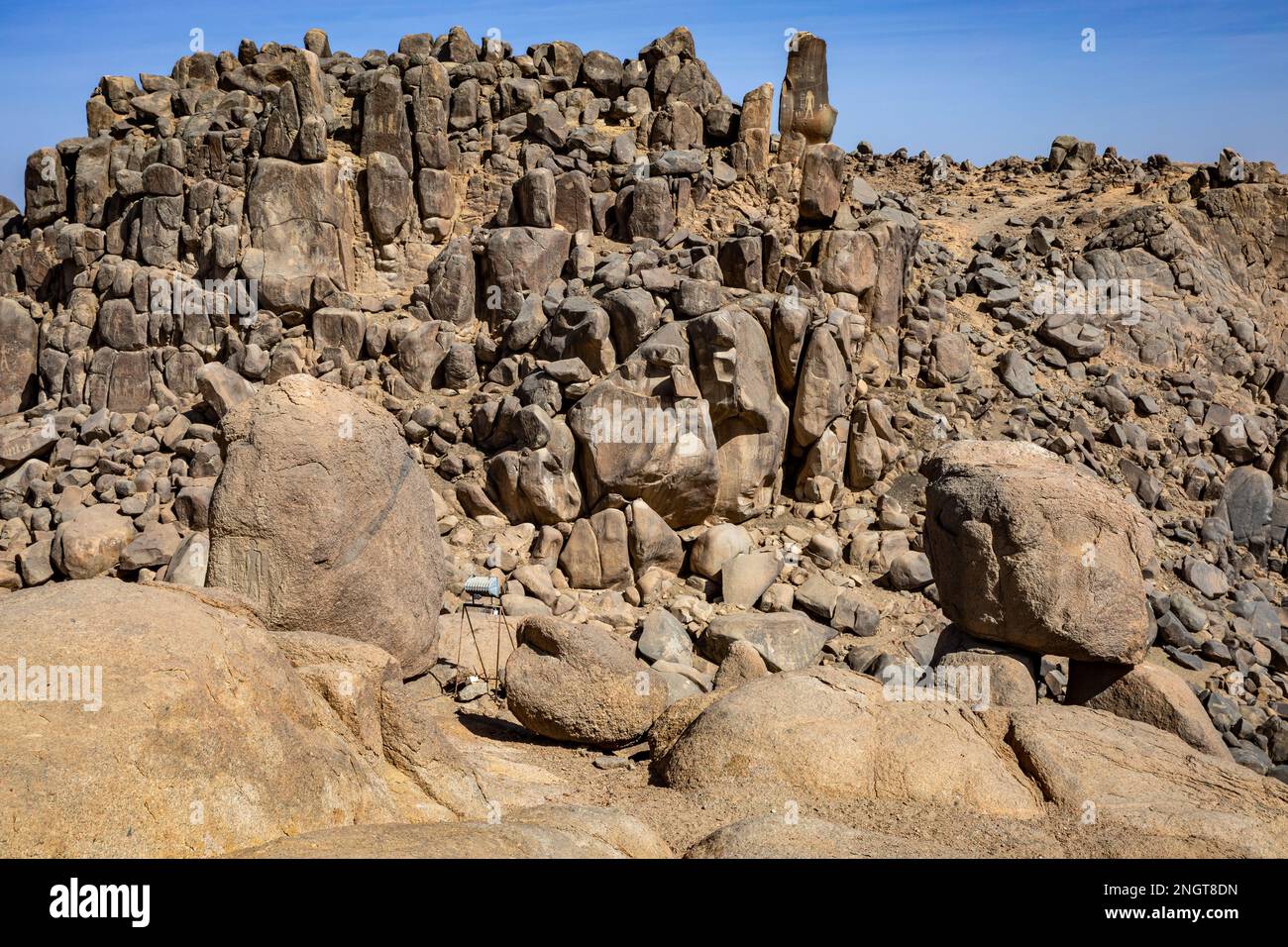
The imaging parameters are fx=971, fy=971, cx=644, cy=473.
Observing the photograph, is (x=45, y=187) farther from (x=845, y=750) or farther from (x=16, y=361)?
(x=845, y=750)

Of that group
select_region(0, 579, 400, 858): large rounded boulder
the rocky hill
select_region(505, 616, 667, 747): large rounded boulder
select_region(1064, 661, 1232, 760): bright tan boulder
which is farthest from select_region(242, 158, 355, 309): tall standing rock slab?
select_region(1064, 661, 1232, 760): bright tan boulder

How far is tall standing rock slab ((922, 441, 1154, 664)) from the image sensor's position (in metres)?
6.82

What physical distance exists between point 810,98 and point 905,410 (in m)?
6.29

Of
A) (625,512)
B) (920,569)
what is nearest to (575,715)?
(625,512)

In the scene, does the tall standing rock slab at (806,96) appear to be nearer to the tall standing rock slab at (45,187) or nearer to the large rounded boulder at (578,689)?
the tall standing rock slab at (45,187)

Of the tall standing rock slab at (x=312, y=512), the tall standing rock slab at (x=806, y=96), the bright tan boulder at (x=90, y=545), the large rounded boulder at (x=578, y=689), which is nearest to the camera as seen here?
the tall standing rock slab at (x=312, y=512)

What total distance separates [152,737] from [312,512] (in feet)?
10.7

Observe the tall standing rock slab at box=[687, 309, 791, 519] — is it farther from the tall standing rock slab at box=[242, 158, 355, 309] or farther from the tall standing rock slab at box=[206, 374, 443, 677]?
the tall standing rock slab at box=[206, 374, 443, 677]

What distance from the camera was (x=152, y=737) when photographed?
3.54m

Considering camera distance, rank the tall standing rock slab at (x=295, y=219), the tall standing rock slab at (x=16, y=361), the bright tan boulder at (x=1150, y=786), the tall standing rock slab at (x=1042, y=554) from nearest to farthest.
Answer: the bright tan boulder at (x=1150, y=786) < the tall standing rock slab at (x=1042, y=554) < the tall standing rock slab at (x=295, y=219) < the tall standing rock slab at (x=16, y=361)

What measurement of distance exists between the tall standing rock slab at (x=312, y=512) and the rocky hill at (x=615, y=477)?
33 millimetres

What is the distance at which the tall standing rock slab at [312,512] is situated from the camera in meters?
6.55

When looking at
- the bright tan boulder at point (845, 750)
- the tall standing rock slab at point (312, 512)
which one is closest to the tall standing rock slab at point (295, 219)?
the tall standing rock slab at point (312, 512)

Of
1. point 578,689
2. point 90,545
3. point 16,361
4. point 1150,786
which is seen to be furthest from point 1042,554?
point 16,361
